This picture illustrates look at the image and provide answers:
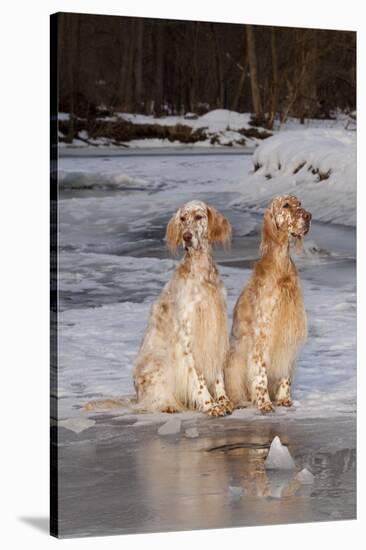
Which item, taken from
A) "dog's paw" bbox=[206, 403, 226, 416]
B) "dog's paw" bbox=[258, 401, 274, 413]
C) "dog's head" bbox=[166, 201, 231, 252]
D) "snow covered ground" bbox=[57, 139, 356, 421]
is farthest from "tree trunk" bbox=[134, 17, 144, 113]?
"dog's paw" bbox=[258, 401, 274, 413]

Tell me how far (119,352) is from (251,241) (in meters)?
1.02

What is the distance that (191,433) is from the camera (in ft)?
26.8

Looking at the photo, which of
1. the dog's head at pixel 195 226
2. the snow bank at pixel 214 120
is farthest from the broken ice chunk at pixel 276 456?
the snow bank at pixel 214 120

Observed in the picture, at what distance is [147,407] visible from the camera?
8148 millimetres

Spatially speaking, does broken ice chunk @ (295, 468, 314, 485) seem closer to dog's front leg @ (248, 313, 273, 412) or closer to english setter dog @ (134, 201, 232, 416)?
dog's front leg @ (248, 313, 273, 412)

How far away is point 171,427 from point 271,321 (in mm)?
859

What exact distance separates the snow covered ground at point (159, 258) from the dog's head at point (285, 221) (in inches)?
2.5

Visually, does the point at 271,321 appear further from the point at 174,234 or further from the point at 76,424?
the point at 76,424

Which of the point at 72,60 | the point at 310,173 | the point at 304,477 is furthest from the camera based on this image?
the point at 310,173

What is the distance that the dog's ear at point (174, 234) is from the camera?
825 cm

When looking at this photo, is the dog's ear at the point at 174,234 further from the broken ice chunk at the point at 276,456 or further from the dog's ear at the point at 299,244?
the broken ice chunk at the point at 276,456

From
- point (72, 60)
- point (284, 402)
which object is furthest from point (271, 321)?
point (72, 60)

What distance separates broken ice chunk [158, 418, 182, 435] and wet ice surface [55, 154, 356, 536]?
0.03 metres

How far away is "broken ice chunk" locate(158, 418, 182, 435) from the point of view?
26.6ft
